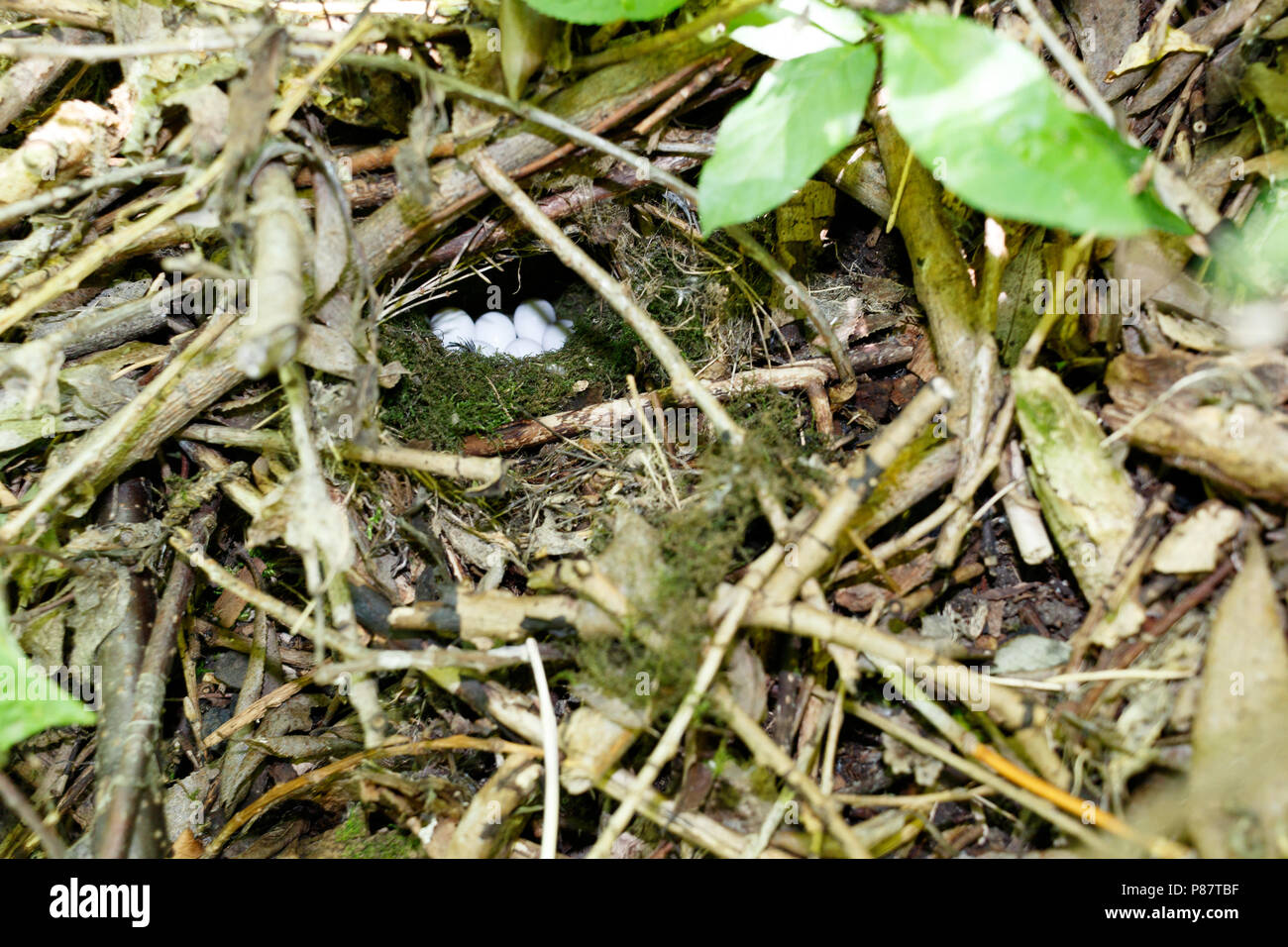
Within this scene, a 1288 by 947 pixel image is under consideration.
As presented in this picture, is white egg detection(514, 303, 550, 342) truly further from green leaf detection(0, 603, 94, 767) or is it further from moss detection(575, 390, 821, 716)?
green leaf detection(0, 603, 94, 767)

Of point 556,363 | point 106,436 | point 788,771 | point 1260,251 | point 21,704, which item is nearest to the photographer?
point 21,704

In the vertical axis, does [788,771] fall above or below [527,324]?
below

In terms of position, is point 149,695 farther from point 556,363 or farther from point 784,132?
point 784,132

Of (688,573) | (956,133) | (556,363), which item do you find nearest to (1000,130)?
(956,133)

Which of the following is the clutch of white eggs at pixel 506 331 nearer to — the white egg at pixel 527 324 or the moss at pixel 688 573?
the white egg at pixel 527 324

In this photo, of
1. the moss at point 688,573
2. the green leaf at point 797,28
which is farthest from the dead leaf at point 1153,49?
the moss at point 688,573

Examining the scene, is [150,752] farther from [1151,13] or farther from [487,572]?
[1151,13]
